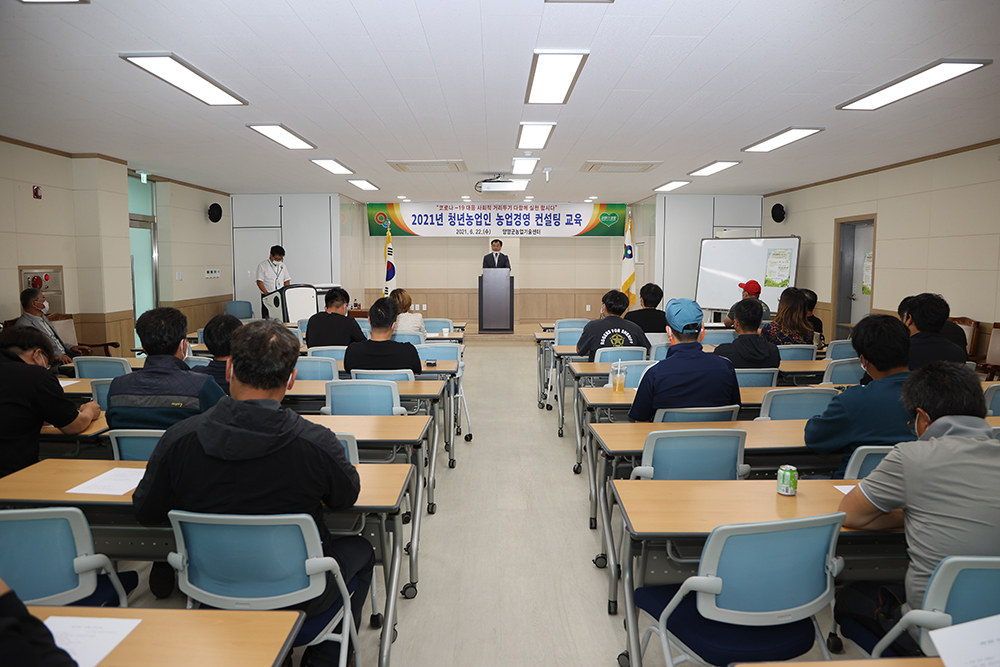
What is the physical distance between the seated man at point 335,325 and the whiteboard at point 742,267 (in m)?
7.14

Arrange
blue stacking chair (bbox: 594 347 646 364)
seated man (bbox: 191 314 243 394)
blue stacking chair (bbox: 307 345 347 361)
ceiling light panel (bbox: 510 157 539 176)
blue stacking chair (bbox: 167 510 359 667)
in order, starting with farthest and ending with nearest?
ceiling light panel (bbox: 510 157 539 176) < blue stacking chair (bbox: 307 345 347 361) < blue stacking chair (bbox: 594 347 646 364) < seated man (bbox: 191 314 243 394) < blue stacking chair (bbox: 167 510 359 667)

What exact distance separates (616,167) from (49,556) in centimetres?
752

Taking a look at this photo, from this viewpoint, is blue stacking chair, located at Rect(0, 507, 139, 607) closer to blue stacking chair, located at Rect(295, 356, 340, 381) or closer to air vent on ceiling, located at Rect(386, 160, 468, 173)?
blue stacking chair, located at Rect(295, 356, 340, 381)

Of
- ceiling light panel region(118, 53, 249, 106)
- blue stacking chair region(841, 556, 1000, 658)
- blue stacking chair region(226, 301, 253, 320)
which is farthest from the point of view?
blue stacking chair region(226, 301, 253, 320)

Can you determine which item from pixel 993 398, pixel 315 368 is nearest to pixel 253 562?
pixel 315 368

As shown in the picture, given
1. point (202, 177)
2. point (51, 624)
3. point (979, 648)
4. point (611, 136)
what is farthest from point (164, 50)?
point (202, 177)

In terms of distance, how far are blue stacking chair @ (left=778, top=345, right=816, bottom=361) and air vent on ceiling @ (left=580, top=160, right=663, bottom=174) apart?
11.2ft

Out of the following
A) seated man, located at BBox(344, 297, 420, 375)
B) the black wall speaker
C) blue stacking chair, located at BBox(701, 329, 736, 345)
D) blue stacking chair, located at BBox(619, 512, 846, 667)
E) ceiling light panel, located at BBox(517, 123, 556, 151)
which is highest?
ceiling light panel, located at BBox(517, 123, 556, 151)

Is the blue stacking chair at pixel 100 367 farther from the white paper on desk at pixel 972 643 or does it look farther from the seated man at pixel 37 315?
the white paper on desk at pixel 972 643

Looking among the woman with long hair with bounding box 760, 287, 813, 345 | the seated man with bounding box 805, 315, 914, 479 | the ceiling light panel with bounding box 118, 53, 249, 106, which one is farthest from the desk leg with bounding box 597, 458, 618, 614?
the ceiling light panel with bounding box 118, 53, 249, 106

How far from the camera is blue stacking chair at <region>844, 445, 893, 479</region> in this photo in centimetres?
235

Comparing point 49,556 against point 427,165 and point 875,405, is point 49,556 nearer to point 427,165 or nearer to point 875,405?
point 875,405

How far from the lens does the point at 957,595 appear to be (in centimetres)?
152

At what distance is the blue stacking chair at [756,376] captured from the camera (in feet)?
13.8
